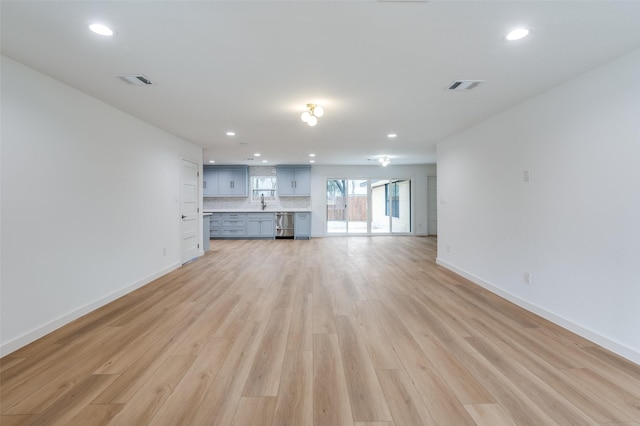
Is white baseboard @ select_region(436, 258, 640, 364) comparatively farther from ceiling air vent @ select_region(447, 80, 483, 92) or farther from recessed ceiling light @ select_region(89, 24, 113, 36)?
recessed ceiling light @ select_region(89, 24, 113, 36)

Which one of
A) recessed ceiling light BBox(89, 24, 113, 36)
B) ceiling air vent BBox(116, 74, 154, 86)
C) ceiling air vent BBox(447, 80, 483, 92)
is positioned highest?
ceiling air vent BBox(447, 80, 483, 92)

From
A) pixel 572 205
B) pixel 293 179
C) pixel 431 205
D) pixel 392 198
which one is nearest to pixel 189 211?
pixel 293 179

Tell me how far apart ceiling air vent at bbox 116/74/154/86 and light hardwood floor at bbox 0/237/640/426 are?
2.40 m

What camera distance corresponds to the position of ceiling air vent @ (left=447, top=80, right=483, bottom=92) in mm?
2645

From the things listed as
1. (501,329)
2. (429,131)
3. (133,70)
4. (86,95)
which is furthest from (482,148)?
(86,95)

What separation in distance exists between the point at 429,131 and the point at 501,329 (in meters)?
3.26

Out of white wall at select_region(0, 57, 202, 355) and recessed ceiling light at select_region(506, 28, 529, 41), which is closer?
recessed ceiling light at select_region(506, 28, 529, 41)

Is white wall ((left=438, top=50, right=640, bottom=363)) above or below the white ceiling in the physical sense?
below

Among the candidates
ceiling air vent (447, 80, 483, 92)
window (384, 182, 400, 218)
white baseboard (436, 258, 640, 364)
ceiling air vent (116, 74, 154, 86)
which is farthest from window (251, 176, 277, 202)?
ceiling air vent (447, 80, 483, 92)

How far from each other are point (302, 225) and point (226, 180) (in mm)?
2887

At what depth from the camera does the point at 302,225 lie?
8.62 m

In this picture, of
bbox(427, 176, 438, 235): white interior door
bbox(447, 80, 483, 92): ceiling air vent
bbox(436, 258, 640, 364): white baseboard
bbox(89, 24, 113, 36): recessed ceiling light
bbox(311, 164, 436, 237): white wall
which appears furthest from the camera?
bbox(427, 176, 438, 235): white interior door

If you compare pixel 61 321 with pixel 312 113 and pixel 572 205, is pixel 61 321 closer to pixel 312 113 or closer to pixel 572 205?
pixel 312 113

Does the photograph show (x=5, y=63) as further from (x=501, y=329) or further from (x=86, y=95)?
(x=501, y=329)
